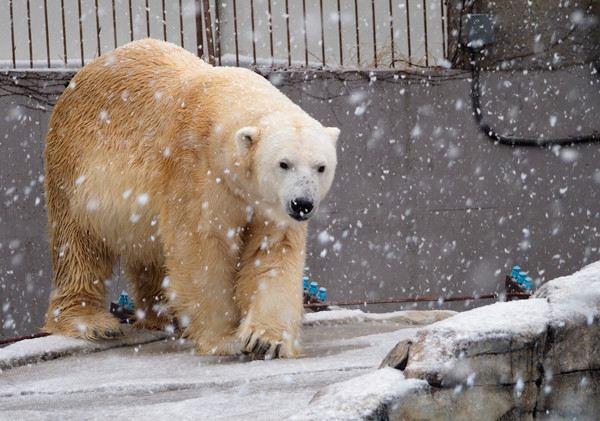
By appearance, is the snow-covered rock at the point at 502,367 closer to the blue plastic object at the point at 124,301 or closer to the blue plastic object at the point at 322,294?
the blue plastic object at the point at 322,294

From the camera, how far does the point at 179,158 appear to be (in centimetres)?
472

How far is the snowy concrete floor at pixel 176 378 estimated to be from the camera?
3.39m

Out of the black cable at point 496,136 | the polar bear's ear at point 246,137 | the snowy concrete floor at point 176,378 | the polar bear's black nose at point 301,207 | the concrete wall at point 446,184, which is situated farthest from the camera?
the black cable at point 496,136

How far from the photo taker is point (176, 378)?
4105mm

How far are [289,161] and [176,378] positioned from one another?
111cm

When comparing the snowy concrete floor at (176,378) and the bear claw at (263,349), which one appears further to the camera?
the bear claw at (263,349)

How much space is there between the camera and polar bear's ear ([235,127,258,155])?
4355 millimetres

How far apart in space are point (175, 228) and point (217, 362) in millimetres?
734

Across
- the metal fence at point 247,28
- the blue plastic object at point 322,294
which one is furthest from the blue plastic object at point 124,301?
the metal fence at point 247,28

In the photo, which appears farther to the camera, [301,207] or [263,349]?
[263,349]

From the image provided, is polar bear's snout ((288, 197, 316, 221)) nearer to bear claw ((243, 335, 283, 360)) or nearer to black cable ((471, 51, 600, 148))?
bear claw ((243, 335, 283, 360))

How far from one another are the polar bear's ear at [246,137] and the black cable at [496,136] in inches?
151

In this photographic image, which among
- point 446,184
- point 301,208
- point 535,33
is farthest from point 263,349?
point 535,33

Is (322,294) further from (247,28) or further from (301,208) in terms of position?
(301,208)
